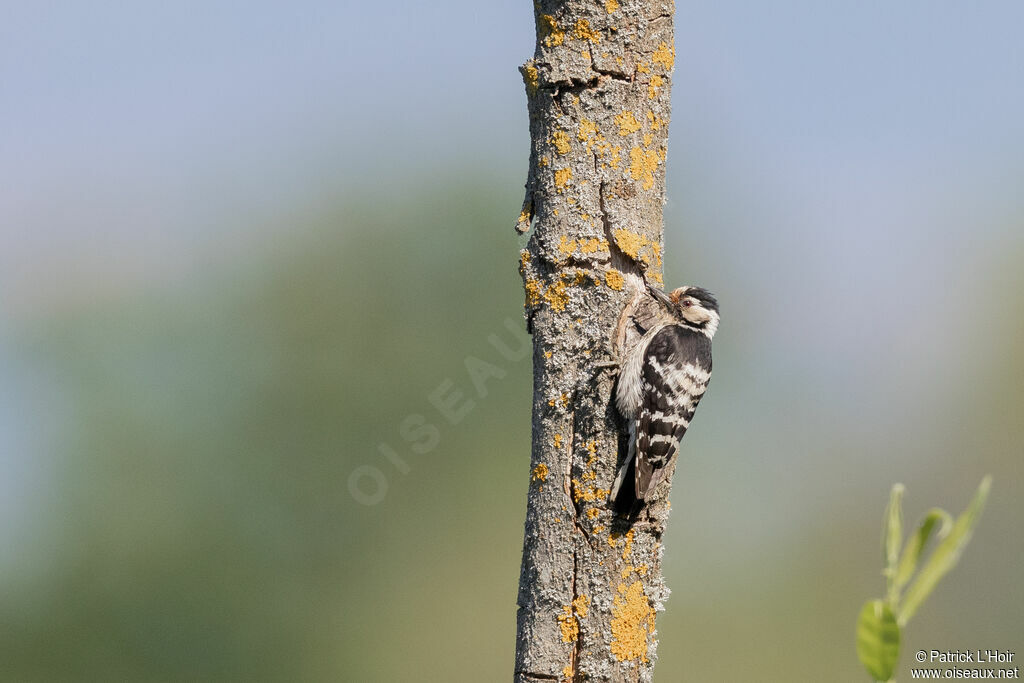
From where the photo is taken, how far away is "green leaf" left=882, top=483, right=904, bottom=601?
56 centimetres

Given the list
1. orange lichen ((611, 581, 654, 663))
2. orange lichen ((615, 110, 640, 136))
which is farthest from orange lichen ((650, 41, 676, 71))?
orange lichen ((611, 581, 654, 663))

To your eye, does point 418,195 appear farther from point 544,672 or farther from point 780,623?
point 544,672

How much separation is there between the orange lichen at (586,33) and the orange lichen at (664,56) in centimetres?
23

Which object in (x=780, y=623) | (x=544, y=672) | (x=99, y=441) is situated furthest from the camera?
(x=780, y=623)

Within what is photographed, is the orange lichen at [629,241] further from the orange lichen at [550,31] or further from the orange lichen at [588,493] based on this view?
the orange lichen at [588,493]

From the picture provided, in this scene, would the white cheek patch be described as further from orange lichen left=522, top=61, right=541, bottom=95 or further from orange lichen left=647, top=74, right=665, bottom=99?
orange lichen left=522, top=61, right=541, bottom=95

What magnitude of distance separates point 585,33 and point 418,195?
595 inches

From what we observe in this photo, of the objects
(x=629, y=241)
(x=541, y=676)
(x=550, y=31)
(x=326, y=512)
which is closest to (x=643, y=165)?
(x=629, y=241)

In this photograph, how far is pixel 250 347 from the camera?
17.4 meters

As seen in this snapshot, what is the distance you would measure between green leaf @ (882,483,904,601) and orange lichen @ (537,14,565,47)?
3.38 m

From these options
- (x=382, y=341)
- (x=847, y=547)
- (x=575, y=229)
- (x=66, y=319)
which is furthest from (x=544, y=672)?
(x=66, y=319)

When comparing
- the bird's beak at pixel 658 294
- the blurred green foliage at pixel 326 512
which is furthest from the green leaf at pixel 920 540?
the blurred green foliage at pixel 326 512

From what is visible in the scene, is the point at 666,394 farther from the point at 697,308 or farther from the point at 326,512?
the point at 326,512

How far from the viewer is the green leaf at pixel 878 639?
55 cm
